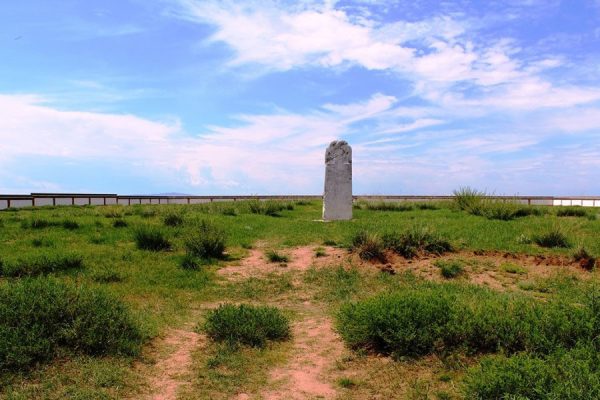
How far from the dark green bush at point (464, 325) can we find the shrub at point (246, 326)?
85cm

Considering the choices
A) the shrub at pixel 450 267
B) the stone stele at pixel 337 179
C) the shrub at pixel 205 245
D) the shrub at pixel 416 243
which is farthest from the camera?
the stone stele at pixel 337 179

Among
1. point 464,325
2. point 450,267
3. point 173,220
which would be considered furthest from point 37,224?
point 464,325

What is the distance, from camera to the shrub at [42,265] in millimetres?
9078

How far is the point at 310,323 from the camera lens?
719 cm

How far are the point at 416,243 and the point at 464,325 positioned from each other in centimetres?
584

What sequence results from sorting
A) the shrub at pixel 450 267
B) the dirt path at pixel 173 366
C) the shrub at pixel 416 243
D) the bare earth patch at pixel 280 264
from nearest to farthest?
the dirt path at pixel 173 366
the shrub at pixel 450 267
the bare earth patch at pixel 280 264
the shrub at pixel 416 243

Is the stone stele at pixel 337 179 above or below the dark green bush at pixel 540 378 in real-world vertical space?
above

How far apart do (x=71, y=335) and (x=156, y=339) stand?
3.74 feet

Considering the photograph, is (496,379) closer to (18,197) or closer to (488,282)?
(488,282)

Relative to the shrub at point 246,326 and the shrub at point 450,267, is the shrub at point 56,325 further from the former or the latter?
the shrub at point 450,267

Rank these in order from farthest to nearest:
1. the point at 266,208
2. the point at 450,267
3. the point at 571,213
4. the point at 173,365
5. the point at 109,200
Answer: the point at 109,200 < the point at 266,208 < the point at 571,213 < the point at 450,267 < the point at 173,365

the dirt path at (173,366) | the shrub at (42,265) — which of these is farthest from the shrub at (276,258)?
the dirt path at (173,366)

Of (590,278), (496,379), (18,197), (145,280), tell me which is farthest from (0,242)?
(18,197)

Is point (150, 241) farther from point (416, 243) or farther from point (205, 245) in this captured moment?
point (416, 243)
